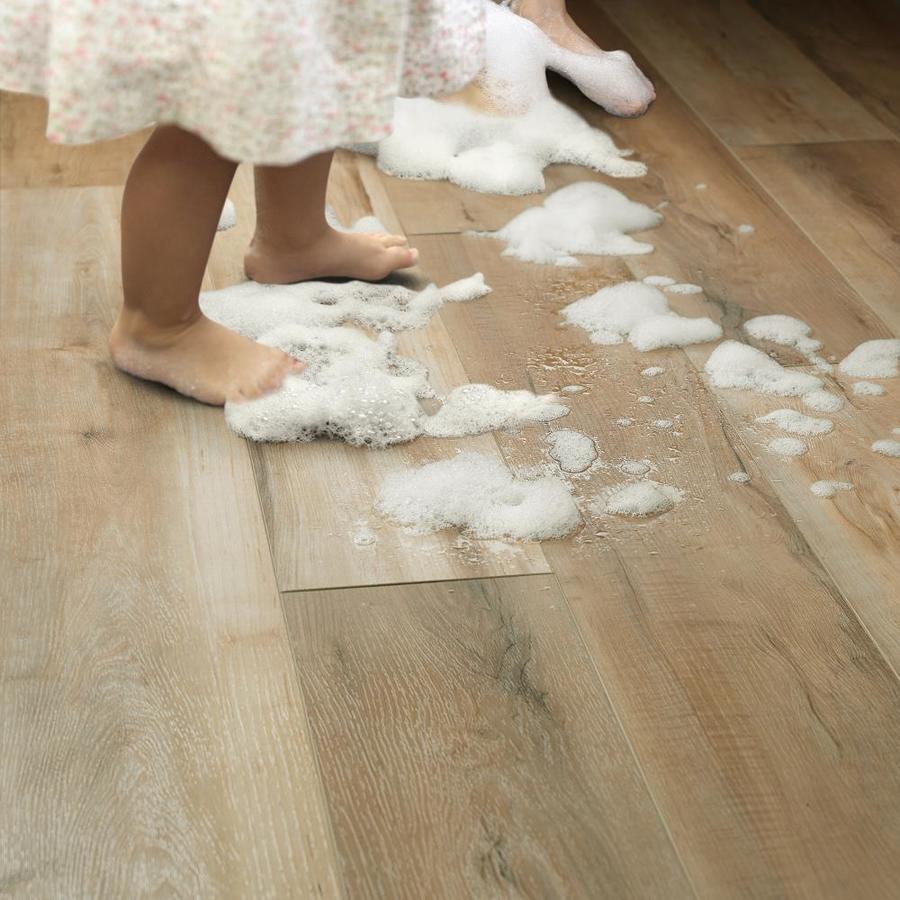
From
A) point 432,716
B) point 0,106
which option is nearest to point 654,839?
point 432,716

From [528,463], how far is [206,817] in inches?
19.6

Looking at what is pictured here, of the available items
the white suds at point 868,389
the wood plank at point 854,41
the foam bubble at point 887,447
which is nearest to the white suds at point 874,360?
the white suds at point 868,389

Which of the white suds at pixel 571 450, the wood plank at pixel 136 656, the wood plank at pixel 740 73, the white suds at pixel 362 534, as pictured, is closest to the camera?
the wood plank at pixel 136 656

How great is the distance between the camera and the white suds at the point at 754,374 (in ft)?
4.45

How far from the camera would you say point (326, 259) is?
149 centimetres

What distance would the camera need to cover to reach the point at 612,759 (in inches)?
35.6

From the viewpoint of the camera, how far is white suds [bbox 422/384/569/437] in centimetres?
127

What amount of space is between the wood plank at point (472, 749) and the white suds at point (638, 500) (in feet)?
0.41

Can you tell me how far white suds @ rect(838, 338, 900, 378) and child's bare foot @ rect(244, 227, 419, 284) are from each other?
0.52 meters

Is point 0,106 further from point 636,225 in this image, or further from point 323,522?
point 323,522

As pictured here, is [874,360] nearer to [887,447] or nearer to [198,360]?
[887,447]

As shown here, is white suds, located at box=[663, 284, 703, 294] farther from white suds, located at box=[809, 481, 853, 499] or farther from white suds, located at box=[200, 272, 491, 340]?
white suds, located at box=[809, 481, 853, 499]

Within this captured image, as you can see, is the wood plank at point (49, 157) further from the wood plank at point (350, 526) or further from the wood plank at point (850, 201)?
the wood plank at point (850, 201)

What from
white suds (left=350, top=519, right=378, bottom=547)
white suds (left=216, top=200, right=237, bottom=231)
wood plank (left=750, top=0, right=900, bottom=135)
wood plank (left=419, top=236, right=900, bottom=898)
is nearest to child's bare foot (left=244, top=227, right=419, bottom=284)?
white suds (left=216, top=200, right=237, bottom=231)
